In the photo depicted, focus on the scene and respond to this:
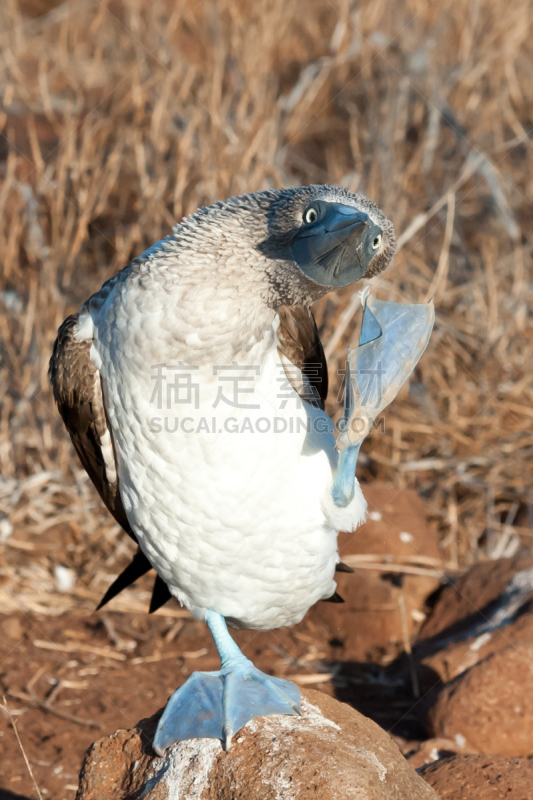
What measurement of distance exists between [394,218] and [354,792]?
120 inches

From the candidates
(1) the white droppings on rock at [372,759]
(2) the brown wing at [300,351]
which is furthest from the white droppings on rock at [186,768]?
(2) the brown wing at [300,351]

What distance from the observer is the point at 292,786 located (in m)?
1.81

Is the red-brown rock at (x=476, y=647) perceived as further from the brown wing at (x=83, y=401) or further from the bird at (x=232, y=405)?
the brown wing at (x=83, y=401)

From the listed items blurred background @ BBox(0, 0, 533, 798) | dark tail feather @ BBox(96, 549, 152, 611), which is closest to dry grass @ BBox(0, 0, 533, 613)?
blurred background @ BBox(0, 0, 533, 798)

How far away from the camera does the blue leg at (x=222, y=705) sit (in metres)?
2.01

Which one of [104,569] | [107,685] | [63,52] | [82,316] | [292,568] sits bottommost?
[107,685]

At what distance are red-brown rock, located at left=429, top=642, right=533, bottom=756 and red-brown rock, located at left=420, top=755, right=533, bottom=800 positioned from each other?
1.68 feet

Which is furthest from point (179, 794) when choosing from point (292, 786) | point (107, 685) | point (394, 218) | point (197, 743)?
point (394, 218)

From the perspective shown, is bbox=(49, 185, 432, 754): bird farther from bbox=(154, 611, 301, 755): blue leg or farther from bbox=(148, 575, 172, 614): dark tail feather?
bbox=(148, 575, 172, 614): dark tail feather

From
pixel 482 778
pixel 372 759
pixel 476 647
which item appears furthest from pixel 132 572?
pixel 476 647

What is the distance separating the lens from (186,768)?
196cm

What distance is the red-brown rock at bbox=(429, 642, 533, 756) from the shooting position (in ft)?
9.12

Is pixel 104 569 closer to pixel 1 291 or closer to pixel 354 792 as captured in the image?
pixel 1 291

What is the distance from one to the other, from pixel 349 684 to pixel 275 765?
1.62m
